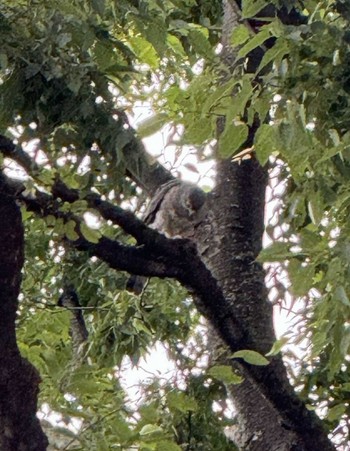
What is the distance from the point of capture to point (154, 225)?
441 cm

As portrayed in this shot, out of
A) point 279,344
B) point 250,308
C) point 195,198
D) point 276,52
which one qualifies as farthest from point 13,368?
point 195,198

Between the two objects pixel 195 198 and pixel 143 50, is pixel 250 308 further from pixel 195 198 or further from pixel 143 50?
pixel 143 50

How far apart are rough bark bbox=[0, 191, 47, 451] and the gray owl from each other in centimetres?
136

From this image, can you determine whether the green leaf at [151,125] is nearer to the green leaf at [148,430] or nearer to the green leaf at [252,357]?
the green leaf at [252,357]

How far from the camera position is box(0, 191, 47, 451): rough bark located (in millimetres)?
2678

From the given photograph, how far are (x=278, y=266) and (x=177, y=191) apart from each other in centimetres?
71

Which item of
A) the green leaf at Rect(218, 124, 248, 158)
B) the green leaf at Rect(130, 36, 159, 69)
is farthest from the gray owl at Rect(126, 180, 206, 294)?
the green leaf at Rect(218, 124, 248, 158)

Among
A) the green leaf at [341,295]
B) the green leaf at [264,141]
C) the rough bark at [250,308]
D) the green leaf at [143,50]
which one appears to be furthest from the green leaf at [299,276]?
the green leaf at [143,50]

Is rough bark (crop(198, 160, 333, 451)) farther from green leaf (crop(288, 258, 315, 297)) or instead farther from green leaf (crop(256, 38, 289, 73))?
green leaf (crop(256, 38, 289, 73))

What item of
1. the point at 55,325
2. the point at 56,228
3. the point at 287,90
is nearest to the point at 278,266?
the point at 55,325

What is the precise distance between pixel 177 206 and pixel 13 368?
154cm

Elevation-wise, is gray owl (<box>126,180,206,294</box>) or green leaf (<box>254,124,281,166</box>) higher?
gray owl (<box>126,180,206,294</box>)

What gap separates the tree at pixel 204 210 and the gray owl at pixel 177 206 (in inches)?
1.5

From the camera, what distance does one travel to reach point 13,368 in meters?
2.75
